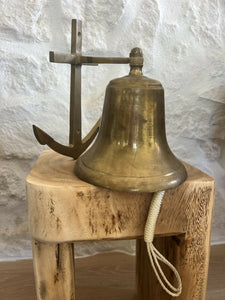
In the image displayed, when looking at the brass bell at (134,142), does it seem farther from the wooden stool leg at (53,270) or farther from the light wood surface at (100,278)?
the light wood surface at (100,278)

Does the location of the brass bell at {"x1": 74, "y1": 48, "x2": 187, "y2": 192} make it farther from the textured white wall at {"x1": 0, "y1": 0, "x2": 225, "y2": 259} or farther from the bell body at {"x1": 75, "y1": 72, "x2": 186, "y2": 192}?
the textured white wall at {"x1": 0, "y1": 0, "x2": 225, "y2": 259}

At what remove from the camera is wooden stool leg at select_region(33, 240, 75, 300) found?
57 cm

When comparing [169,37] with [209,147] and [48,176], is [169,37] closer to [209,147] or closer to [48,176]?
[209,147]

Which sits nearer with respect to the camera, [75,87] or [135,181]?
[135,181]

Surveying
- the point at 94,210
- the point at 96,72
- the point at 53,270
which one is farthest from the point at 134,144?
the point at 96,72

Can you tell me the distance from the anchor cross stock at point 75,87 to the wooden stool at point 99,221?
62 mm

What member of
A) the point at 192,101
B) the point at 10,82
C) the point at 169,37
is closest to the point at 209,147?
the point at 192,101

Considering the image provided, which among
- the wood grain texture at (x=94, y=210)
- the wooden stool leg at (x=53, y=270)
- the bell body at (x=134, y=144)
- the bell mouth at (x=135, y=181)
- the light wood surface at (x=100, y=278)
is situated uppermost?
the bell body at (x=134, y=144)

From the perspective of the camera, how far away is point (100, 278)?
0.92 m

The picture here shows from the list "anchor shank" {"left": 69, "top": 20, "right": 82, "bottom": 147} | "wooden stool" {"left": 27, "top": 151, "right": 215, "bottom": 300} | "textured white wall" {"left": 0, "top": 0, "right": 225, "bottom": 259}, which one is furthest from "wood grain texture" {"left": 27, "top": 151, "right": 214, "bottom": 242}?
"textured white wall" {"left": 0, "top": 0, "right": 225, "bottom": 259}

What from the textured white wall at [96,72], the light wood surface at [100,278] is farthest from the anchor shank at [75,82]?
the light wood surface at [100,278]

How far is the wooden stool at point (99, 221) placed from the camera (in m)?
0.53

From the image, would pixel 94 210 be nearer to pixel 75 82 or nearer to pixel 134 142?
pixel 134 142

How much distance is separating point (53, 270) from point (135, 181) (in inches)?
9.6
